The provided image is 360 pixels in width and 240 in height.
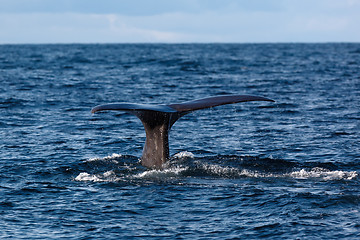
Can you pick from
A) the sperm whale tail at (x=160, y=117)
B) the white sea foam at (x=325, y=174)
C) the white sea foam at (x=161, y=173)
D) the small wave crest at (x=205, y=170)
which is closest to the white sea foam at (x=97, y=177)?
the small wave crest at (x=205, y=170)

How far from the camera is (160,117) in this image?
497 inches

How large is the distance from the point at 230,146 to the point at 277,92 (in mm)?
15747

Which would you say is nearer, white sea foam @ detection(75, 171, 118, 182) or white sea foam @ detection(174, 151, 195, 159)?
white sea foam @ detection(75, 171, 118, 182)

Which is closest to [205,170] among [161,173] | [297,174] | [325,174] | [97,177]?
[161,173]

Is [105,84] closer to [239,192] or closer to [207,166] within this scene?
[207,166]

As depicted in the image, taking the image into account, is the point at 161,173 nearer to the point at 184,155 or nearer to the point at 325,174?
the point at 184,155

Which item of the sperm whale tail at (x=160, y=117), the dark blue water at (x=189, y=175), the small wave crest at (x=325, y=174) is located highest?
the sperm whale tail at (x=160, y=117)

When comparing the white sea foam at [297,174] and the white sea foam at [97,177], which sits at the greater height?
the white sea foam at [297,174]

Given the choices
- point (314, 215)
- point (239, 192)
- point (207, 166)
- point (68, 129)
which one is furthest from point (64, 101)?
point (314, 215)

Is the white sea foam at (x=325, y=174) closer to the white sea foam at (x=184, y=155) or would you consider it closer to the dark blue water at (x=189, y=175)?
the dark blue water at (x=189, y=175)

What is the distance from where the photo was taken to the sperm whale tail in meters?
11.9

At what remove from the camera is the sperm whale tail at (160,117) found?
1190cm

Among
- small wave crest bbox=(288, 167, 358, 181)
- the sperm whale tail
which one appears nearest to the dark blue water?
small wave crest bbox=(288, 167, 358, 181)

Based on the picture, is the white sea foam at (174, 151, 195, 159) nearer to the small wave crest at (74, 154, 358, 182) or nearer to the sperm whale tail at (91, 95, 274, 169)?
the small wave crest at (74, 154, 358, 182)
